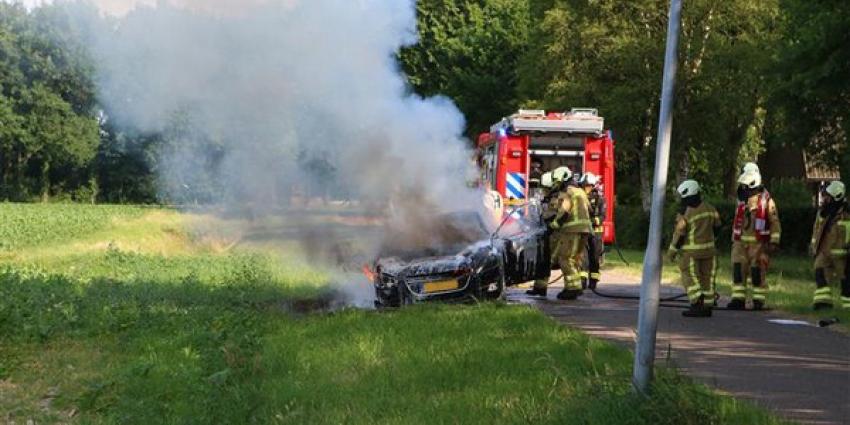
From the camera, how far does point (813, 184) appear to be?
4175 cm

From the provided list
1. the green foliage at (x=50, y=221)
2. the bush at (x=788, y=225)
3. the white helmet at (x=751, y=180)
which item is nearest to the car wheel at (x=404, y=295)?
the white helmet at (x=751, y=180)

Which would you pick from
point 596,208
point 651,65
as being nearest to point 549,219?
point 596,208

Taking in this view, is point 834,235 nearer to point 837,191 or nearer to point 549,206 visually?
point 837,191

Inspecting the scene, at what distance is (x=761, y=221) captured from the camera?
42.3 feet

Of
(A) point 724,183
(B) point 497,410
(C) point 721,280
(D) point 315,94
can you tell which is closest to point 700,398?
(B) point 497,410

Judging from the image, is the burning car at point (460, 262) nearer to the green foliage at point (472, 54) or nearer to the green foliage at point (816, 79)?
the green foliage at point (472, 54)

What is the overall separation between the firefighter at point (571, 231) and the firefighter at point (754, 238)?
224 cm

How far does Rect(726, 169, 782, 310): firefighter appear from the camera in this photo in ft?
42.2

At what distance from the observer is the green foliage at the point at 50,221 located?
96.8 feet

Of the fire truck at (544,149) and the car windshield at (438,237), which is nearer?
the car windshield at (438,237)

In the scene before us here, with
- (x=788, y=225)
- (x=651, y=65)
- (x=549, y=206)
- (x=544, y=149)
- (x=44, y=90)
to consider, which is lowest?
(x=788, y=225)

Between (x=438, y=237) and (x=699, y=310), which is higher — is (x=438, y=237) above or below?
above

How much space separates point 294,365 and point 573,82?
26.2 m

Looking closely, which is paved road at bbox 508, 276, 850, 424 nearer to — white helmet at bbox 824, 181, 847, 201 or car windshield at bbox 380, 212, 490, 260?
car windshield at bbox 380, 212, 490, 260
